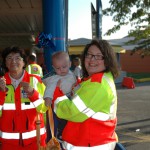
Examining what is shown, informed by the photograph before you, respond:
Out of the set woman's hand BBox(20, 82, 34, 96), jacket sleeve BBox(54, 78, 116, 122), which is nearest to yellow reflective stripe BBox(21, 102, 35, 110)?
woman's hand BBox(20, 82, 34, 96)

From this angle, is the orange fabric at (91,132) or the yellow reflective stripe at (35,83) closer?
the orange fabric at (91,132)

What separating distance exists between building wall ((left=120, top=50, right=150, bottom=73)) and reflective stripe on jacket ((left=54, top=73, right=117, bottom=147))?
36.3m

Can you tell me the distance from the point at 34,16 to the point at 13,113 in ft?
23.9

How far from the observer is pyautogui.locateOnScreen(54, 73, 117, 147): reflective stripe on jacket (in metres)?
2.19

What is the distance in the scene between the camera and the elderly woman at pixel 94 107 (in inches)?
86.5

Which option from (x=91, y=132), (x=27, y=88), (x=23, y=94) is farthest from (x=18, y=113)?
(x=91, y=132)

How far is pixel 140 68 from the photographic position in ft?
126

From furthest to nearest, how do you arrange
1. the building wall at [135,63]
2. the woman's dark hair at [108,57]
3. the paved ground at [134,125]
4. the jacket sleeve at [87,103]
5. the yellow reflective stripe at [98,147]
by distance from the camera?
1. the building wall at [135,63]
2. the paved ground at [134,125]
3. the woman's dark hair at [108,57]
4. the yellow reflective stripe at [98,147]
5. the jacket sleeve at [87,103]

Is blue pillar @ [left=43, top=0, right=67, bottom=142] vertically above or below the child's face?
above

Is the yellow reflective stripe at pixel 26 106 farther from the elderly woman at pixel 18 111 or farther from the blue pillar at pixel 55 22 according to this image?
the blue pillar at pixel 55 22

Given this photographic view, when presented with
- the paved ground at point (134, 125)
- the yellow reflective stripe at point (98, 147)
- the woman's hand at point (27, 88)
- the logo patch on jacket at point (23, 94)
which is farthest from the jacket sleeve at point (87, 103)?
the paved ground at point (134, 125)

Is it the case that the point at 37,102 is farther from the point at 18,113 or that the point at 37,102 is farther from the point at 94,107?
the point at 94,107

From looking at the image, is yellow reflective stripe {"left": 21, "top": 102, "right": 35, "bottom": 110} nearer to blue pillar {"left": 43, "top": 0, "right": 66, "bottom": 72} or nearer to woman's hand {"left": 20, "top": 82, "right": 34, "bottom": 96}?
woman's hand {"left": 20, "top": 82, "right": 34, "bottom": 96}

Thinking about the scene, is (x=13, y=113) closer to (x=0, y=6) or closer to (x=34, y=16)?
(x=0, y=6)
